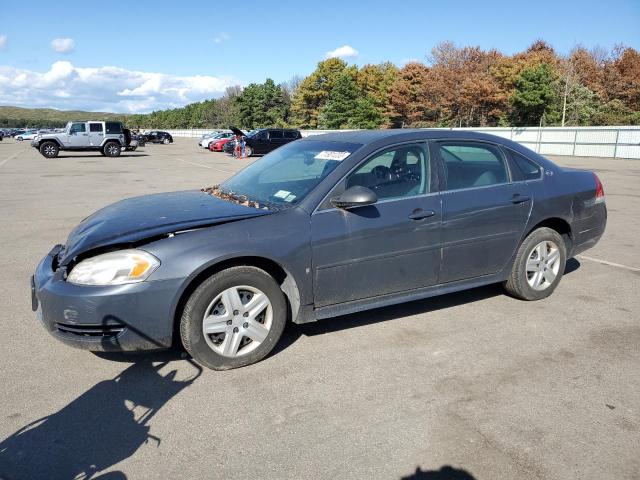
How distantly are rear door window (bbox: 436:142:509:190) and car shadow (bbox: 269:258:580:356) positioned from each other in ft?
3.80

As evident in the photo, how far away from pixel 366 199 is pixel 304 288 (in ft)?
2.55

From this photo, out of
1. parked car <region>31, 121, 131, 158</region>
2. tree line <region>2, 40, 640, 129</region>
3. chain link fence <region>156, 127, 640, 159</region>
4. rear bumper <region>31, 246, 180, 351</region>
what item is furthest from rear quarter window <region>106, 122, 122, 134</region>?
tree line <region>2, 40, 640, 129</region>

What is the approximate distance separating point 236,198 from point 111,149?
2792cm

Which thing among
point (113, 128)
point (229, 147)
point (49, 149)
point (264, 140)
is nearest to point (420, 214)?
point (264, 140)

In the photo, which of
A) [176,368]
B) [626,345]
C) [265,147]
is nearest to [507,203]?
[626,345]

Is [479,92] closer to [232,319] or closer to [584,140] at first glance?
[584,140]

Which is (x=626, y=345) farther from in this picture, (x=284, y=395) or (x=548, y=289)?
(x=284, y=395)

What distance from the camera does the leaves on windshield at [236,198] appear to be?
4015 millimetres

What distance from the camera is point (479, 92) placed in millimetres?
51156

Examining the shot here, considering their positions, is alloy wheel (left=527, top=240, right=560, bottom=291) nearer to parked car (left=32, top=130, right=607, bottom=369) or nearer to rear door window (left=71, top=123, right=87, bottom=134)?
parked car (left=32, top=130, right=607, bottom=369)

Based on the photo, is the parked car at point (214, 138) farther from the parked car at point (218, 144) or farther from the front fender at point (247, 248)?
the front fender at point (247, 248)

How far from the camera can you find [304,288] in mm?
3773

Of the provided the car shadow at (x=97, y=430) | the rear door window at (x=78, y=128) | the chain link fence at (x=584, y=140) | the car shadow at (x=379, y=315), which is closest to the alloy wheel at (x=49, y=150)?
the rear door window at (x=78, y=128)

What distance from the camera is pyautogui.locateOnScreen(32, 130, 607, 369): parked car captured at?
3.36 metres
